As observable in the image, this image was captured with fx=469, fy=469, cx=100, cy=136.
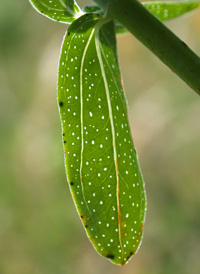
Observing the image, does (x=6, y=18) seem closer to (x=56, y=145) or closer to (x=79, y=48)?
(x=56, y=145)

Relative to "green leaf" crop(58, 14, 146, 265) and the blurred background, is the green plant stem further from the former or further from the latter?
the blurred background

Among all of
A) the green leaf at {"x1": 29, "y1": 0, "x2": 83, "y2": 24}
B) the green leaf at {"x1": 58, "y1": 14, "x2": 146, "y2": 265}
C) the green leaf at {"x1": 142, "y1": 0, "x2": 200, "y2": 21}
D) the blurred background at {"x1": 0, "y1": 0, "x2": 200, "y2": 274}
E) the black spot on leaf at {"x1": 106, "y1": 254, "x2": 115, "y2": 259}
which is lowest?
the blurred background at {"x1": 0, "y1": 0, "x2": 200, "y2": 274}

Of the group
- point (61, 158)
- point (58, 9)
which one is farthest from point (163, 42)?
point (61, 158)

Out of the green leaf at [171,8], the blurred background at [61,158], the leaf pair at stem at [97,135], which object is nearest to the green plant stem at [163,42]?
the leaf pair at stem at [97,135]

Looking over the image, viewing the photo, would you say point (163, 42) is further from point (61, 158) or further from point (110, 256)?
point (61, 158)

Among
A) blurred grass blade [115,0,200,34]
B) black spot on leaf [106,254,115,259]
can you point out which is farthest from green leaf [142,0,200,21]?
black spot on leaf [106,254,115,259]

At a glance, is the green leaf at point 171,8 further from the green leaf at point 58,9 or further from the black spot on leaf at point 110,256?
the black spot on leaf at point 110,256
